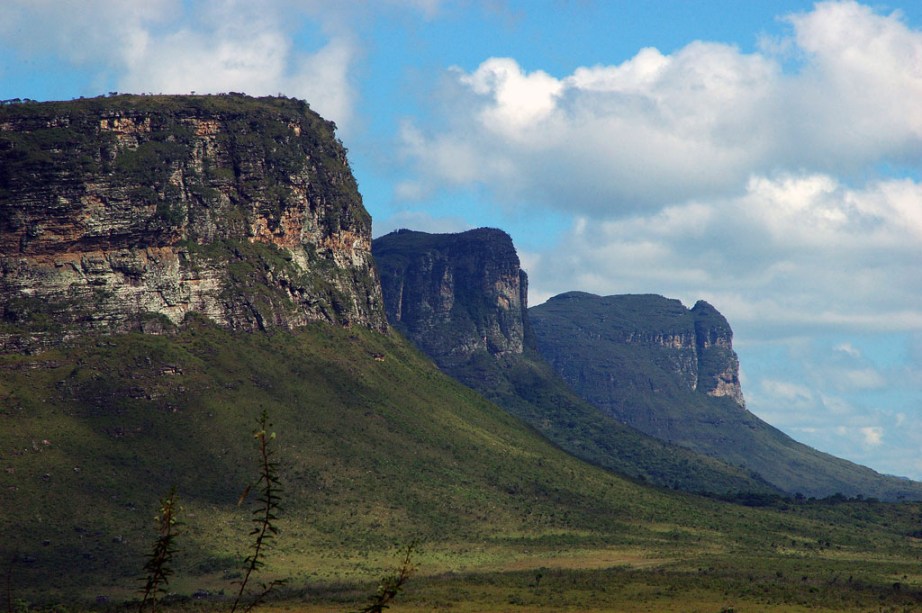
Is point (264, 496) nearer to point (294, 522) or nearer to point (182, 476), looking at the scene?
point (294, 522)

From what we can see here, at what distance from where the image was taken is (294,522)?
17250 centimetres

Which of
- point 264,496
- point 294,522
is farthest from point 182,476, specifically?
point 264,496

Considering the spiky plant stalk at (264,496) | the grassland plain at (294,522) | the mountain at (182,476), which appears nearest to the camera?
the spiky plant stalk at (264,496)

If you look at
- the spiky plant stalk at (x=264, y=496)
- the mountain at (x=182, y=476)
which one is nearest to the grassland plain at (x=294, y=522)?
the mountain at (x=182, y=476)

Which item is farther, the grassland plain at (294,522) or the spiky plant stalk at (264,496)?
the grassland plain at (294,522)

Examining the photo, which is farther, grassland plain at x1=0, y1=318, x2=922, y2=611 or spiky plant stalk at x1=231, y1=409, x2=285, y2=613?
grassland plain at x1=0, y1=318, x2=922, y2=611

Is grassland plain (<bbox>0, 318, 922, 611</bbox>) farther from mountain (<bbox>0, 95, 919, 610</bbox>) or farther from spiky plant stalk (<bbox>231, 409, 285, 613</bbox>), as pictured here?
spiky plant stalk (<bbox>231, 409, 285, 613</bbox>)

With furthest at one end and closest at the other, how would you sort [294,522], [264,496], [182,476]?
[182,476], [294,522], [264,496]

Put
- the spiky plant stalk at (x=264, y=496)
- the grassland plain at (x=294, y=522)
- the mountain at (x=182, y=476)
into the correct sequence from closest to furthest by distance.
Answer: the spiky plant stalk at (x=264, y=496) < the grassland plain at (x=294, y=522) < the mountain at (x=182, y=476)

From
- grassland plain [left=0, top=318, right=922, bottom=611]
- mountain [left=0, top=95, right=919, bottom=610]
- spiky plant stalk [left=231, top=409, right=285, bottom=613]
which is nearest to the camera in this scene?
spiky plant stalk [left=231, top=409, right=285, bottom=613]

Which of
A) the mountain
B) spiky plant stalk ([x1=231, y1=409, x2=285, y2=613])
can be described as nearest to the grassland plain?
the mountain

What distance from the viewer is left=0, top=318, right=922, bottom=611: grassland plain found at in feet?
463

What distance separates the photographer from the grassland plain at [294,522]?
463 feet

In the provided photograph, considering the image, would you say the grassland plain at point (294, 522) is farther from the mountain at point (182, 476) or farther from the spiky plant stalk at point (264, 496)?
the spiky plant stalk at point (264, 496)
